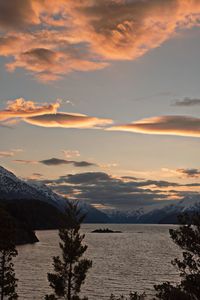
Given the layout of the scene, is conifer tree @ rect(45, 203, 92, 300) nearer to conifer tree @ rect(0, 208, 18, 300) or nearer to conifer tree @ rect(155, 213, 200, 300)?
conifer tree @ rect(0, 208, 18, 300)

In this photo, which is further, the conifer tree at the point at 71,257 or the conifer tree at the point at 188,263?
the conifer tree at the point at 71,257

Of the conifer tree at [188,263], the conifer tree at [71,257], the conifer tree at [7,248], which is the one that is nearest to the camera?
the conifer tree at [188,263]

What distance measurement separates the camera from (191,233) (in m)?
34.9

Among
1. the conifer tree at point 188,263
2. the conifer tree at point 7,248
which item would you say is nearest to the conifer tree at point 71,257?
the conifer tree at point 7,248

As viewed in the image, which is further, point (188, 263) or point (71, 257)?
point (71, 257)

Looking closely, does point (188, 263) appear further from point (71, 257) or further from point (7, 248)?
point (7, 248)

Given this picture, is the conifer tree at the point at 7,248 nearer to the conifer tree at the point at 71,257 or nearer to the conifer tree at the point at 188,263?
the conifer tree at the point at 71,257

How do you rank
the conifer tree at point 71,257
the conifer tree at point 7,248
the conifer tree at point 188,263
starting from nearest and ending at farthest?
the conifer tree at point 188,263
the conifer tree at point 71,257
the conifer tree at point 7,248

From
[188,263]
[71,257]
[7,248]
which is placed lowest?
[188,263]

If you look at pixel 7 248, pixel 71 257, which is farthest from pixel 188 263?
pixel 7 248


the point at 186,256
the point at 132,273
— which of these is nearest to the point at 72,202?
the point at 186,256

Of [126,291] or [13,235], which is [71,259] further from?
[126,291]

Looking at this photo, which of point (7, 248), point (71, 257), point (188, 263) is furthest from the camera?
point (7, 248)

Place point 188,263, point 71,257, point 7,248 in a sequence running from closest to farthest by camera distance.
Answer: point 188,263, point 71,257, point 7,248
